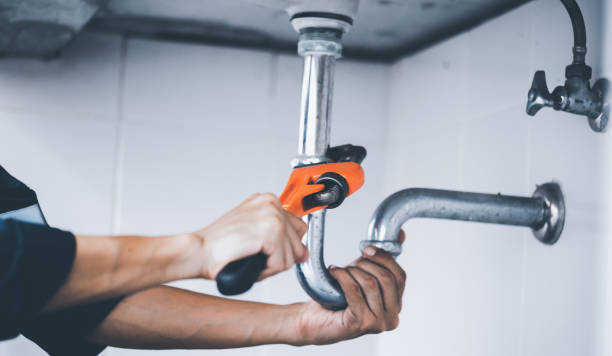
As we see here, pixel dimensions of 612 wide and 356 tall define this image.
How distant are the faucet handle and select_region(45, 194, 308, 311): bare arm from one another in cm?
26

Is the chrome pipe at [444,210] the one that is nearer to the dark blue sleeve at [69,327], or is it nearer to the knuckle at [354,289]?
the knuckle at [354,289]

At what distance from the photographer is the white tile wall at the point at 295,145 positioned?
75 centimetres

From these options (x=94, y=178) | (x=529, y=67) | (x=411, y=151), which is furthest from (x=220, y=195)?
(x=529, y=67)

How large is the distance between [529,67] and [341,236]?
466 mm

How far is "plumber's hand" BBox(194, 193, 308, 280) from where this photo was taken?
46cm

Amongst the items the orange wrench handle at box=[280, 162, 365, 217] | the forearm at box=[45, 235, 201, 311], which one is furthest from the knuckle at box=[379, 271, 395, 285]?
the forearm at box=[45, 235, 201, 311]

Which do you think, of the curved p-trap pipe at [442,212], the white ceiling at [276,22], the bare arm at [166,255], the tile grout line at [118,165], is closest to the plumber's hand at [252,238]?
the bare arm at [166,255]

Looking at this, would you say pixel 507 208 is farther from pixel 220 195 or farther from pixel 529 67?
pixel 220 195

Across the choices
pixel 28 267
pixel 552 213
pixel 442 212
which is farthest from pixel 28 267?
pixel 552 213

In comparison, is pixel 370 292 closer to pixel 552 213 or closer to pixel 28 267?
pixel 552 213

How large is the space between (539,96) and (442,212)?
134 mm

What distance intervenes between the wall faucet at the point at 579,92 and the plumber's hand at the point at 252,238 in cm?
26

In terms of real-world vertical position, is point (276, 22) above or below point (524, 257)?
above

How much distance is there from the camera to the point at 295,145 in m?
1.08
